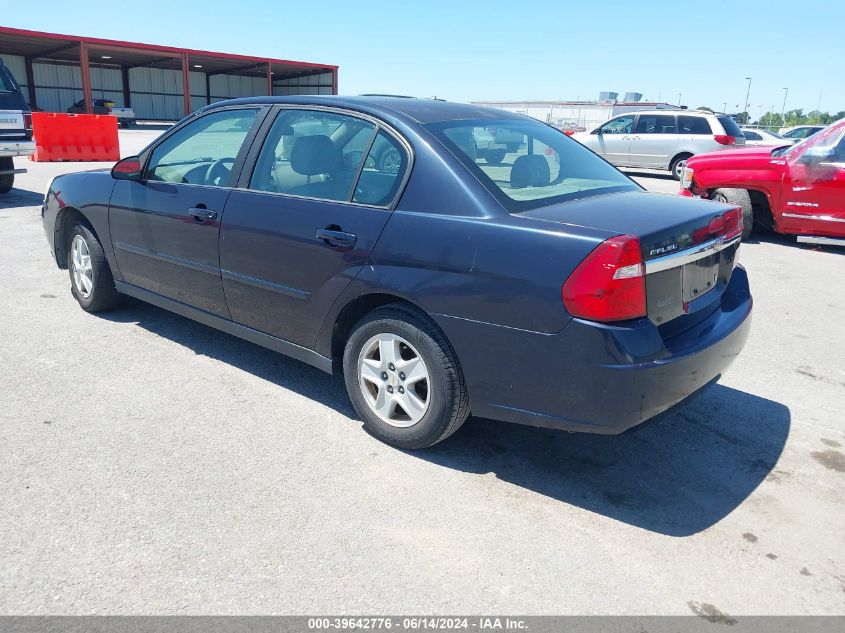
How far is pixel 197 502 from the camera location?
300 centimetres

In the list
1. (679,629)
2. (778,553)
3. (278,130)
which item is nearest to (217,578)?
(679,629)

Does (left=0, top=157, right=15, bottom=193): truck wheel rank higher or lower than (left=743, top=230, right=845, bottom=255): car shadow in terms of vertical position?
higher

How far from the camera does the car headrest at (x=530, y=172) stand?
11.4 feet

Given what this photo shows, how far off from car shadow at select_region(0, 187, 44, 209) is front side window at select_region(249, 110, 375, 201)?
27.9 ft

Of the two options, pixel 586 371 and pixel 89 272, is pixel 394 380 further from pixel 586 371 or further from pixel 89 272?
pixel 89 272

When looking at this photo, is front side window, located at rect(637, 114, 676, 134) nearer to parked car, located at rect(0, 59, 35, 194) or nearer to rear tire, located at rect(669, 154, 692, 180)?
rear tire, located at rect(669, 154, 692, 180)

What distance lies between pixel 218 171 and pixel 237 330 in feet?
3.22

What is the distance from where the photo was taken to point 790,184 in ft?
28.7

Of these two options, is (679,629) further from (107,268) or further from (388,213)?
(107,268)

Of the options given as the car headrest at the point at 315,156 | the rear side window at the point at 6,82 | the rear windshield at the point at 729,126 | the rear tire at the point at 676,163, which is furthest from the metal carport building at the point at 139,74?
the car headrest at the point at 315,156

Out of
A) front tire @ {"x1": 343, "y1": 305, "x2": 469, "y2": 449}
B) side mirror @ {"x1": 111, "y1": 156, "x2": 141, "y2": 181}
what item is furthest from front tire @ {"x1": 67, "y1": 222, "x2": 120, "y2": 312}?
front tire @ {"x1": 343, "y1": 305, "x2": 469, "y2": 449}

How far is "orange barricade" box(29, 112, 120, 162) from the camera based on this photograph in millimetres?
16734

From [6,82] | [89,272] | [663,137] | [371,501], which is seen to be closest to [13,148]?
[6,82]

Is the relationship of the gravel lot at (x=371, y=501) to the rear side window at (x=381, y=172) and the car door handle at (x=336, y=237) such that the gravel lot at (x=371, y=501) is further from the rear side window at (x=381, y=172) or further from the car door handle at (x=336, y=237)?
the rear side window at (x=381, y=172)
